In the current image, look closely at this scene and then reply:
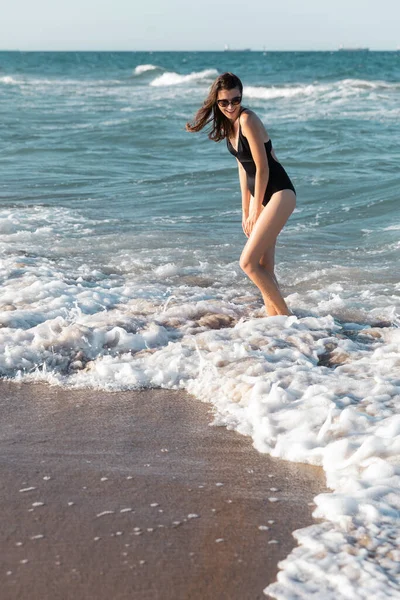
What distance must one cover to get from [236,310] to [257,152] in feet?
4.72

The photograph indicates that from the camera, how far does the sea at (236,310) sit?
12.3 feet

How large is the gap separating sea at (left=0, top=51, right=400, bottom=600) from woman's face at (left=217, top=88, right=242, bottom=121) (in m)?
1.48

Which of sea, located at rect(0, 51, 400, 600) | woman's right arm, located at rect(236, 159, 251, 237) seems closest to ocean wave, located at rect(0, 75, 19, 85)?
sea, located at rect(0, 51, 400, 600)

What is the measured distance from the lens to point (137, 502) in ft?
12.0

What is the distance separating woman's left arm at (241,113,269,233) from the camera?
5473 mm

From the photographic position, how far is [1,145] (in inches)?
706


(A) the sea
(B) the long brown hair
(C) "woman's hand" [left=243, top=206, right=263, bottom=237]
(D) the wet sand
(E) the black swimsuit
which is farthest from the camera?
(C) "woman's hand" [left=243, top=206, right=263, bottom=237]

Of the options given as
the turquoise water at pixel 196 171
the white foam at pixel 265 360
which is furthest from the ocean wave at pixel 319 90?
the white foam at pixel 265 360

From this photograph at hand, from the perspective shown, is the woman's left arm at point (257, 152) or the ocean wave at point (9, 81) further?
the ocean wave at point (9, 81)

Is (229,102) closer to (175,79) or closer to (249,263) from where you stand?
(249,263)

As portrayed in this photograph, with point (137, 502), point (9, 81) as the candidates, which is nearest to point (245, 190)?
point (137, 502)

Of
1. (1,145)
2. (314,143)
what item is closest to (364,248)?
(314,143)

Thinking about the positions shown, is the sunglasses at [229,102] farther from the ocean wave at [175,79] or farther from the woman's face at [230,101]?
the ocean wave at [175,79]

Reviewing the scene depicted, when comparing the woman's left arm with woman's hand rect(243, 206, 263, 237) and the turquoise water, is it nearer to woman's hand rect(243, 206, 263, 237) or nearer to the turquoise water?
woman's hand rect(243, 206, 263, 237)
